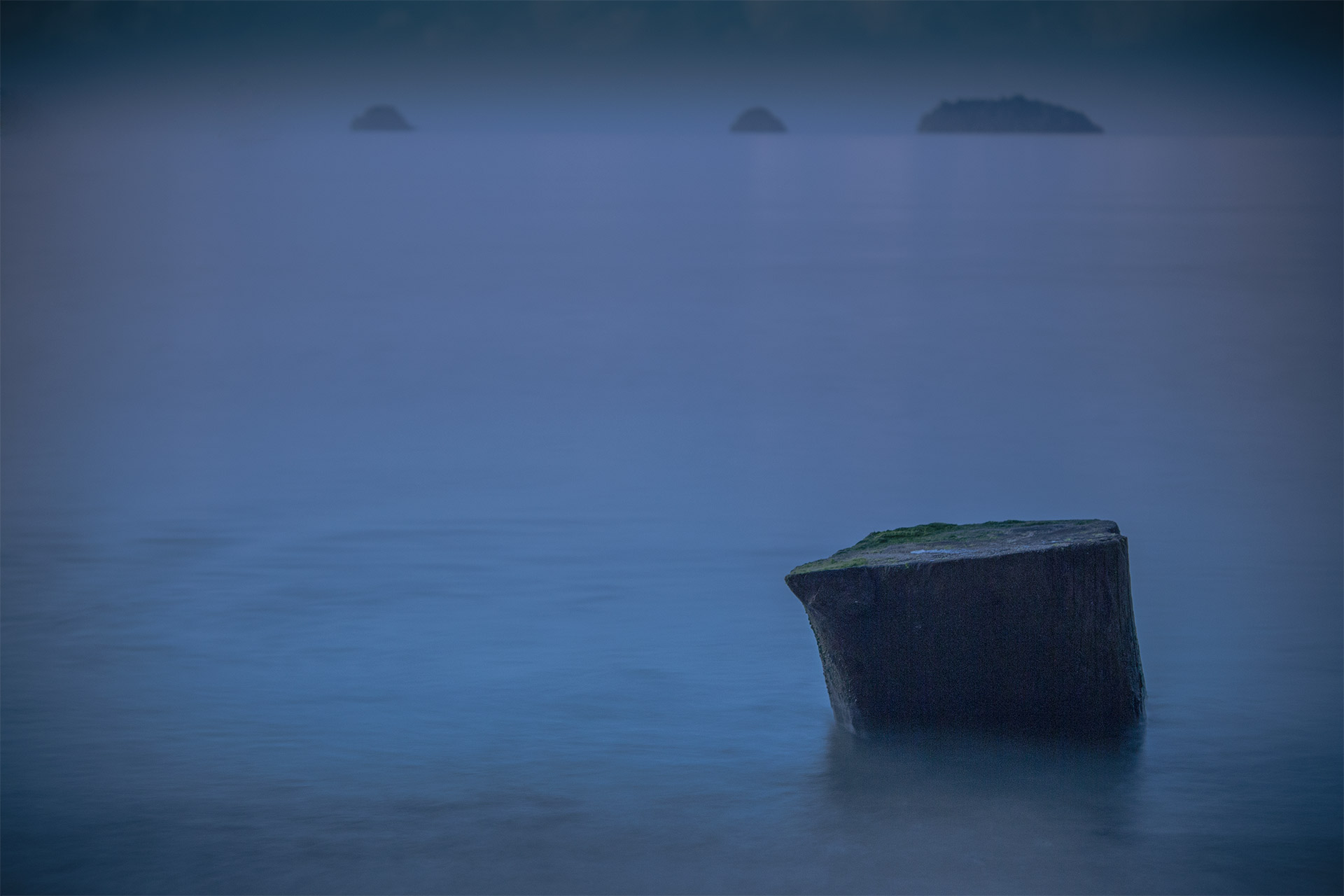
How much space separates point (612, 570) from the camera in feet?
19.0

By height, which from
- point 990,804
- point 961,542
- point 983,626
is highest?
point 961,542

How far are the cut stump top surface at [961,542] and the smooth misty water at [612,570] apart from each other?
0.56m

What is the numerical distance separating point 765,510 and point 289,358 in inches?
246

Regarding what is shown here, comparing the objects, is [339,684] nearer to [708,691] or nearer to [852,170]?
[708,691]

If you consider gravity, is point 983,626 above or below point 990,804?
above

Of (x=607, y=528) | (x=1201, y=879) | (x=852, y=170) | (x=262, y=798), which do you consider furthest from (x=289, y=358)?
(x=852, y=170)

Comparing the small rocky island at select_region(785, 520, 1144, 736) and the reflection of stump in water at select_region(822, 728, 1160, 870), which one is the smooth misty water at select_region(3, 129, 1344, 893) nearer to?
the reflection of stump in water at select_region(822, 728, 1160, 870)

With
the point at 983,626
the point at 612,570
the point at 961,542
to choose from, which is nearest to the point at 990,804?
the point at 983,626

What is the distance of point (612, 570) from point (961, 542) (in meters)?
2.45

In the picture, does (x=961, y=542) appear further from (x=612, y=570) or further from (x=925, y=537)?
(x=612, y=570)

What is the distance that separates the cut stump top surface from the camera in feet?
11.1

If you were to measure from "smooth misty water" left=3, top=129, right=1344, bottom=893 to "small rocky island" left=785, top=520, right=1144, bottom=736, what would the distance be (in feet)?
0.45

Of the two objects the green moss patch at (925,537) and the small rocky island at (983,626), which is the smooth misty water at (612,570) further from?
the green moss patch at (925,537)

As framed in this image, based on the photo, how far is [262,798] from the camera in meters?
3.56
